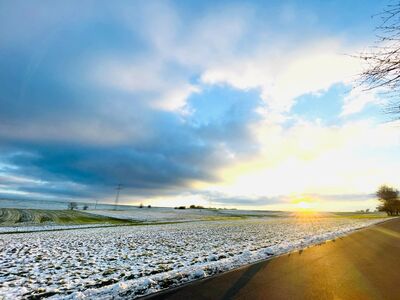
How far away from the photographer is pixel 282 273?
9.12 meters

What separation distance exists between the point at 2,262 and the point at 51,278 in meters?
5.17

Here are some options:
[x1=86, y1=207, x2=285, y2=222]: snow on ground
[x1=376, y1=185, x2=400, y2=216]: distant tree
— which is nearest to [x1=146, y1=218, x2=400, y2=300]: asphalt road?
[x1=86, y1=207, x2=285, y2=222]: snow on ground

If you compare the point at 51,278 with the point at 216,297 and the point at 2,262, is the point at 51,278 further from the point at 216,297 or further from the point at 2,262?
the point at 216,297

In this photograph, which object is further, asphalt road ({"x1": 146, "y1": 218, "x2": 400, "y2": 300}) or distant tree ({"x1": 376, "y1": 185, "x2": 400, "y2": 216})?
distant tree ({"x1": 376, "y1": 185, "x2": 400, "y2": 216})

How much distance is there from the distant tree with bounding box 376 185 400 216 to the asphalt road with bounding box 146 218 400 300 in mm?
120466

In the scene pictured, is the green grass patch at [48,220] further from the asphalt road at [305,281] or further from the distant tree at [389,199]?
the distant tree at [389,199]

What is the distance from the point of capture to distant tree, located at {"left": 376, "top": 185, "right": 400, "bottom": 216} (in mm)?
109562

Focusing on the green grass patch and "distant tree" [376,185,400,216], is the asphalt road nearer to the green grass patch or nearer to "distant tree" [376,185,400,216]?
the green grass patch

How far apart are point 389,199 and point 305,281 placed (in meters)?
127

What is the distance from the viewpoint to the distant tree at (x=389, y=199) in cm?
10956

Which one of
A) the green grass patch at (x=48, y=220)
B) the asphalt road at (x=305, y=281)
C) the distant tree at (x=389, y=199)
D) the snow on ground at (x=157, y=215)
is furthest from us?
the distant tree at (x=389, y=199)

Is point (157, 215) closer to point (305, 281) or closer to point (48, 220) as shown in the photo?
point (48, 220)

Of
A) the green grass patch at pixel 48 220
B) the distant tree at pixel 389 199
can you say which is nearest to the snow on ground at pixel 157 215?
the green grass patch at pixel 48 220

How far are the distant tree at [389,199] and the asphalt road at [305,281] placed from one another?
395ft
